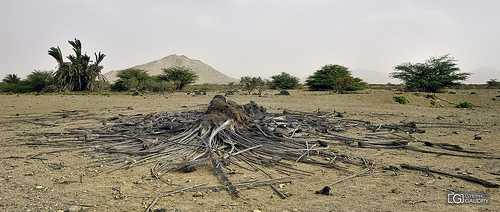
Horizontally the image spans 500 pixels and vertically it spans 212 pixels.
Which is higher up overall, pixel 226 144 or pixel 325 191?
pixel 226 144

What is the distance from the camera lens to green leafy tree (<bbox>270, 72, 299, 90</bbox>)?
3322 cm

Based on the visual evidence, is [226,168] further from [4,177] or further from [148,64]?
[148,64]

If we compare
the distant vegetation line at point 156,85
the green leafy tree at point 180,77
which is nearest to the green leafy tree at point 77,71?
the distant vegetation line at point 156,85

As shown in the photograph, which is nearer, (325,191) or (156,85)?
(325,191)

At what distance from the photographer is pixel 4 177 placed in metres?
2.93

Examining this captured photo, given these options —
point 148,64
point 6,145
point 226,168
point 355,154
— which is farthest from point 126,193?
point 148,64

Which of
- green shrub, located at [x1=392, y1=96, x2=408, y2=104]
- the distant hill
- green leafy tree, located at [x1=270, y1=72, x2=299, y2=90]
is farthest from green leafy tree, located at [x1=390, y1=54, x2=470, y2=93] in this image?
the distant hill

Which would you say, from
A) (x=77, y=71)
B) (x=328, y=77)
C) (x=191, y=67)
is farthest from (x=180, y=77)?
(x=191, y=67)

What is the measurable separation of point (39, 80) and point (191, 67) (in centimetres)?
9419

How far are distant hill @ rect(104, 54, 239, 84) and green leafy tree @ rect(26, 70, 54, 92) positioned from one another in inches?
3221

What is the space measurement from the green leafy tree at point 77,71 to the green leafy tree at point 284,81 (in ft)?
65.3

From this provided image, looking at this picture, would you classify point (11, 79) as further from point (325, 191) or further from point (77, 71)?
point (325, 191)

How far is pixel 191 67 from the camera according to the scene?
116m

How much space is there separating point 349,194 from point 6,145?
5.62 metres
